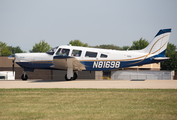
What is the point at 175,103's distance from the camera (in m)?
7.96

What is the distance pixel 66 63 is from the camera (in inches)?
703

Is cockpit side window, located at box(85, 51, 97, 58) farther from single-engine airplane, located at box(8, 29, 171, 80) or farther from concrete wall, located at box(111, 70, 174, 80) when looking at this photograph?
concrete wall, located at box(111, 70, 174, 80)

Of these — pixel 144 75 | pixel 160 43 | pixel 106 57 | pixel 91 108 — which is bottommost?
pixel 91 108

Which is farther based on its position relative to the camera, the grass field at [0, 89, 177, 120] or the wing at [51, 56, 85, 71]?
the wing at [51, 56, 85, 71]

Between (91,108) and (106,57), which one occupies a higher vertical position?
(106,57)

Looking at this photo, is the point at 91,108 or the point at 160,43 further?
the point at 160,43

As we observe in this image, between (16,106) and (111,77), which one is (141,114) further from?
(111,77)

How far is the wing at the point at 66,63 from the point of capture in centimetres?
1689

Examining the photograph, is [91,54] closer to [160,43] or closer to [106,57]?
[106,57]

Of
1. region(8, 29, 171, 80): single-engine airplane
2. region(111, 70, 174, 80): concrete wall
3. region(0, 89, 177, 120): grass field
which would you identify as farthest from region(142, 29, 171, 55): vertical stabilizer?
region(0, 89, 177, 120): grass field

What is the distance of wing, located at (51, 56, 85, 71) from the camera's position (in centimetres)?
1689

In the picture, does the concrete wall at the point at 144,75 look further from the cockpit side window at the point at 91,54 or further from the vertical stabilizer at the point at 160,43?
the cockpit side window at the point at 91,54

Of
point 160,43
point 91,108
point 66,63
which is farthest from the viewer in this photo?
point 160,43

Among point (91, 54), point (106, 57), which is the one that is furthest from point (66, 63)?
point (106, 57)
